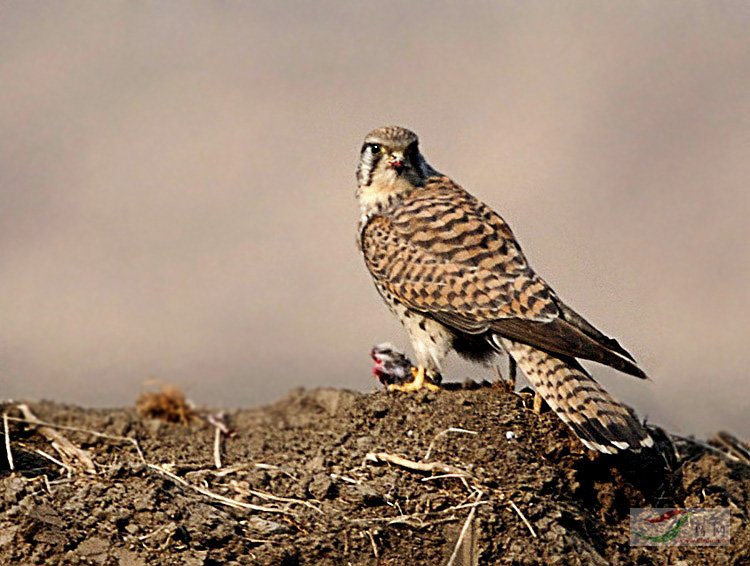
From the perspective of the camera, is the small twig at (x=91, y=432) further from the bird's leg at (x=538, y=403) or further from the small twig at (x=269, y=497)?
the bird's leg at (x=538, y=403)

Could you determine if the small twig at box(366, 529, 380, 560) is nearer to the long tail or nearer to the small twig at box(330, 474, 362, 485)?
the small twig at box(330, 474, 362, 485)

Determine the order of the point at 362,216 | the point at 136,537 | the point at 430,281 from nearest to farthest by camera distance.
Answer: the point at 136,537 → the point at 430,281 → the point at 362,216

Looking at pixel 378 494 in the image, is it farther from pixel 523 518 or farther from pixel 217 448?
pixel 217 448

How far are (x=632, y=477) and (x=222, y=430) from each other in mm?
2430

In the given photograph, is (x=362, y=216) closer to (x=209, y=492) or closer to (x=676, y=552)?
(x=209, y=492)

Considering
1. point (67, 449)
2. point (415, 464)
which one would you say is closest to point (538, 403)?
point (415, 464)

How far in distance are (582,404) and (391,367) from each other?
1188mm

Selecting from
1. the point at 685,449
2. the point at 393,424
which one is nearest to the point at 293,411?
the point at 393,424

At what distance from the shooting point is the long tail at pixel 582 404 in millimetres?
4812

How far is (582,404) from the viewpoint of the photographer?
4926 mm

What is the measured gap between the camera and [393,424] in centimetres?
530

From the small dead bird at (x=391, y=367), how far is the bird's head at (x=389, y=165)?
0.79m

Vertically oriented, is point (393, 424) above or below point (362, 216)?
below

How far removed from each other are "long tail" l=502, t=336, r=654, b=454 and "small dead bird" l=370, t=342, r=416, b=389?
73 centimetres
